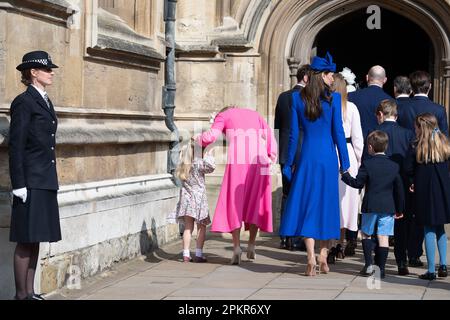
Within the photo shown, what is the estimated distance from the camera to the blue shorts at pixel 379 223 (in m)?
9.38

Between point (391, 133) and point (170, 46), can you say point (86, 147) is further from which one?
point (170, 46)

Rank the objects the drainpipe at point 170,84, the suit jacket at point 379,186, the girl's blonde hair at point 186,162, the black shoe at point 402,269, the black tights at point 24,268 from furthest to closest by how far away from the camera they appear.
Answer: the drainpipe at point 170,84 → the girl's blonde hair at point 186,162 → the black shoe at point 402,269 → the suit jacket at point 379,186 → the black tights at point 24,268

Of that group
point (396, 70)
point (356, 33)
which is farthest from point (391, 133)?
point (396, 70)

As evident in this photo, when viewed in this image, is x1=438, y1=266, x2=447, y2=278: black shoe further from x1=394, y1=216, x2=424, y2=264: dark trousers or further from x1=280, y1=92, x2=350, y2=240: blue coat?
x1=280, y1=92, x2=350, y2=240: blue coat

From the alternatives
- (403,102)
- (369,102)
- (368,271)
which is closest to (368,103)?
(369,102)

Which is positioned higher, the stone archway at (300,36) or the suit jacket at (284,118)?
the stone archway at (300,36)

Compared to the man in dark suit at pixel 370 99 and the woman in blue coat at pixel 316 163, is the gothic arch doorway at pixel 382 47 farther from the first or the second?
the woman in blue coat at pixel 316 163

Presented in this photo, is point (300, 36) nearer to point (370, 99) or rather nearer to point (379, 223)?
point (370, 99)

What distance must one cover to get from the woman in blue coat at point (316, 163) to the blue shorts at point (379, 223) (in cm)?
24

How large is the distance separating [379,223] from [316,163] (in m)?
0.73

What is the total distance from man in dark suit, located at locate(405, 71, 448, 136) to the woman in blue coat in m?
1.29

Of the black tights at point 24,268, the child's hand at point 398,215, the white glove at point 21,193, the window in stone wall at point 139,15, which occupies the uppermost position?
the window in stone wall at point 139,15

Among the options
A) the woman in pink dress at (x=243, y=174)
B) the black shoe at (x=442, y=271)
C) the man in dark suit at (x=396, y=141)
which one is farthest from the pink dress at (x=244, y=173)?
the black shoe at (x=442, y=271)
